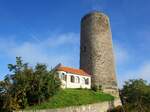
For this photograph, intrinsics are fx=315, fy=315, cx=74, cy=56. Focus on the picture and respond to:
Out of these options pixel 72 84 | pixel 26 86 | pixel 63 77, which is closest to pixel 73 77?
pixel 72 84

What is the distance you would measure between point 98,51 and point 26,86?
15623 mm

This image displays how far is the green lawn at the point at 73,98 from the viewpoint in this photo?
1323 inches

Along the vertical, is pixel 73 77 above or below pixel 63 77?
above

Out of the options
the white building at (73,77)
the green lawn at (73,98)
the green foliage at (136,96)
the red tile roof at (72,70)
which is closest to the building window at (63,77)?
the white building at (73,77)

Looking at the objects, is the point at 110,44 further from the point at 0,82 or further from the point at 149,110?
the point at 0,82

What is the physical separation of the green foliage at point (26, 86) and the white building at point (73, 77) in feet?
17.5

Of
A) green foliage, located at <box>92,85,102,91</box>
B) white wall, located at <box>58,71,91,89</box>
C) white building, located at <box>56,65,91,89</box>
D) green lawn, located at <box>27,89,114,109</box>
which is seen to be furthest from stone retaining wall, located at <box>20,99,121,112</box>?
white building, located at <box>56,65,91,89</box>

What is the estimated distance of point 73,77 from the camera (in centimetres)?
4206

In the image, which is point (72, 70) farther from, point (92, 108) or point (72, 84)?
point (92, 108)

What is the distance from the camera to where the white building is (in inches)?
1607

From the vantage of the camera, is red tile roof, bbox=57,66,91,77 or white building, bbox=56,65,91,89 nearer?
white building, bbox=56,65,91,89

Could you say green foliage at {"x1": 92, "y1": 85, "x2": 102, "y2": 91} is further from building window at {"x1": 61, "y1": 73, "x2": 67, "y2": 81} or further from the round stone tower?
building window at {"x1": 61, "y1": 73, "x2": 67, "y2": 81}

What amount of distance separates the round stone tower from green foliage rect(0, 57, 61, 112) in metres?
10.8

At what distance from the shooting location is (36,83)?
33812mm
